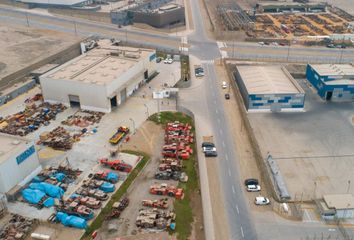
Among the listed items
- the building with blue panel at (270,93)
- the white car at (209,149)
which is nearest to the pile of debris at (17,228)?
the white car at (209,149)

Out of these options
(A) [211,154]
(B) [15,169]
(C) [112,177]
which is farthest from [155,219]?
(B) [15,169]

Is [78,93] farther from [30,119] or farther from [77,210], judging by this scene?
[77,210]

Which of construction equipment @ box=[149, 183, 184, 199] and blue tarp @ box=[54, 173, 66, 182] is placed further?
blue tarp @ box=[54, 173, 66, 182]

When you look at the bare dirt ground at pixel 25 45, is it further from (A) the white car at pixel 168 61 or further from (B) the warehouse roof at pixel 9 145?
(B) the warehouse roof at pixel 9 145

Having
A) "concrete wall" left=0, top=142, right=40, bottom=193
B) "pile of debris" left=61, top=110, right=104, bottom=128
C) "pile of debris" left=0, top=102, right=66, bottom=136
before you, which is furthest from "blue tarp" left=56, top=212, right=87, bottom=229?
"pile of debris" left=0, top=102, right=66, bottom=136

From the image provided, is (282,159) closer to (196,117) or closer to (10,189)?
(196,117)

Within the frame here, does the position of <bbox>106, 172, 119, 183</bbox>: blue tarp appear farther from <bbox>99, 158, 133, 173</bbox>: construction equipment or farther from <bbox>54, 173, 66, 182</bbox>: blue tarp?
<bbox>54, 173, 66, 182</bbox>: blue tarp

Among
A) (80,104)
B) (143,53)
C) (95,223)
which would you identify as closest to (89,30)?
(143,53)
